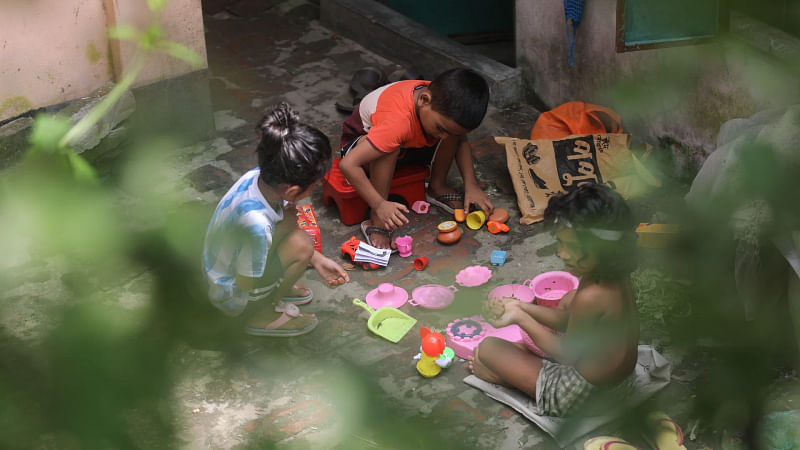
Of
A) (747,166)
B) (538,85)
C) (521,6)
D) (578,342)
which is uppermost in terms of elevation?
(747,166)

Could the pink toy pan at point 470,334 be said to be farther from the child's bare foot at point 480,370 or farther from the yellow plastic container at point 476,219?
the yellow plastic container at point 476,219

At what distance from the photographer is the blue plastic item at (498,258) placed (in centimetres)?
325

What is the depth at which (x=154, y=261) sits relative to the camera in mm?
715

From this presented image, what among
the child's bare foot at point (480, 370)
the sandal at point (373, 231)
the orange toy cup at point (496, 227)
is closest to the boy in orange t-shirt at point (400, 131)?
the sandal at point (373, 231)

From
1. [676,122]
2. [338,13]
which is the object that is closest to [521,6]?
[676,122]

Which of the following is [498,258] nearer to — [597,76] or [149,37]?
[597,76]

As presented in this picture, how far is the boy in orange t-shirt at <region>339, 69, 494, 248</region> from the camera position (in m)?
3.11

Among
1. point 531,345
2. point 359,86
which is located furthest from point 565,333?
point 359,86

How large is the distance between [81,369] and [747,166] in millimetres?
482

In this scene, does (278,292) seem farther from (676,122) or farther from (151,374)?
(151,374)

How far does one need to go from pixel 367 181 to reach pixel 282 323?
2.36 ft

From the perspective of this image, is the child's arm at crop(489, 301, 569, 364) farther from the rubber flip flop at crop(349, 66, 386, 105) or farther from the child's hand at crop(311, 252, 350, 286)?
the rubber flip flop at crop(349, 66, 386, 105)

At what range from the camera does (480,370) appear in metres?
2.61

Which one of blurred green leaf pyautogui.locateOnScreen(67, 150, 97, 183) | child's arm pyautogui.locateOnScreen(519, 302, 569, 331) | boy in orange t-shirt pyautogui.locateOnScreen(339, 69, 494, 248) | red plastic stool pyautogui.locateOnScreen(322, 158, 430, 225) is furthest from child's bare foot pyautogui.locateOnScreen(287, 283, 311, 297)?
blurred green leaf pyautogui.locateOnScreen(67, 150, 97, 183)
